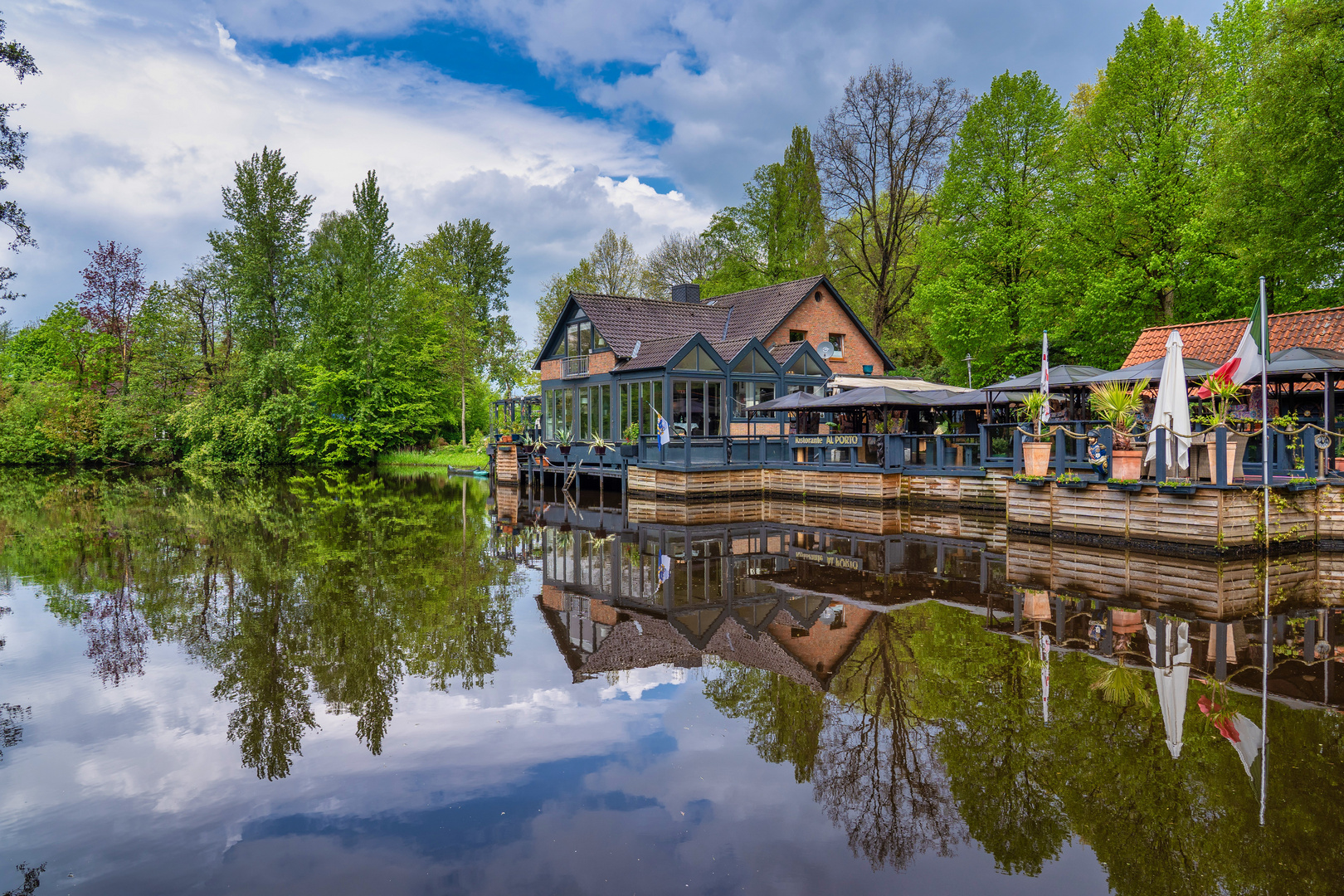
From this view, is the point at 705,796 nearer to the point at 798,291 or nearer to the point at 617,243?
the point at 798,291

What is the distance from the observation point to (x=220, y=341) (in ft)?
155

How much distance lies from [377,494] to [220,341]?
29066 millimetres

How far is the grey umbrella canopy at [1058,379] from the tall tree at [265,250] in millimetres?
36622

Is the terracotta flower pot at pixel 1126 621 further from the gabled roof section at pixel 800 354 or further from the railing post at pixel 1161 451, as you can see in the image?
the gabled roof section at pixel 800 354

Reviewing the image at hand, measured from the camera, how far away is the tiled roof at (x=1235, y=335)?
1622 centimetres

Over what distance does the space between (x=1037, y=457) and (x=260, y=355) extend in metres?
39.5

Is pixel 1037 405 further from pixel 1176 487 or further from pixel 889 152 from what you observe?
pixel 889 152

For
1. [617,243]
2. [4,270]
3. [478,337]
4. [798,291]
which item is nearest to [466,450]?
[478,337]

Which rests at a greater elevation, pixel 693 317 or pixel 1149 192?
pixel 1149 192

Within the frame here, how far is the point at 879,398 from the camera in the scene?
61.8ft

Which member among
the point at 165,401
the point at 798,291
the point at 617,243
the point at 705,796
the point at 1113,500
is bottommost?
the point at 705,796

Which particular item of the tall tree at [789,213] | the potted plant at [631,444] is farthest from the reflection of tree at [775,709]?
the tall tree at [789,213]

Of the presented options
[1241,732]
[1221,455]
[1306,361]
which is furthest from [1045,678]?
[1306,361]

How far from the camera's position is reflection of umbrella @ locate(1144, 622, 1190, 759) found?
546 centimetres
